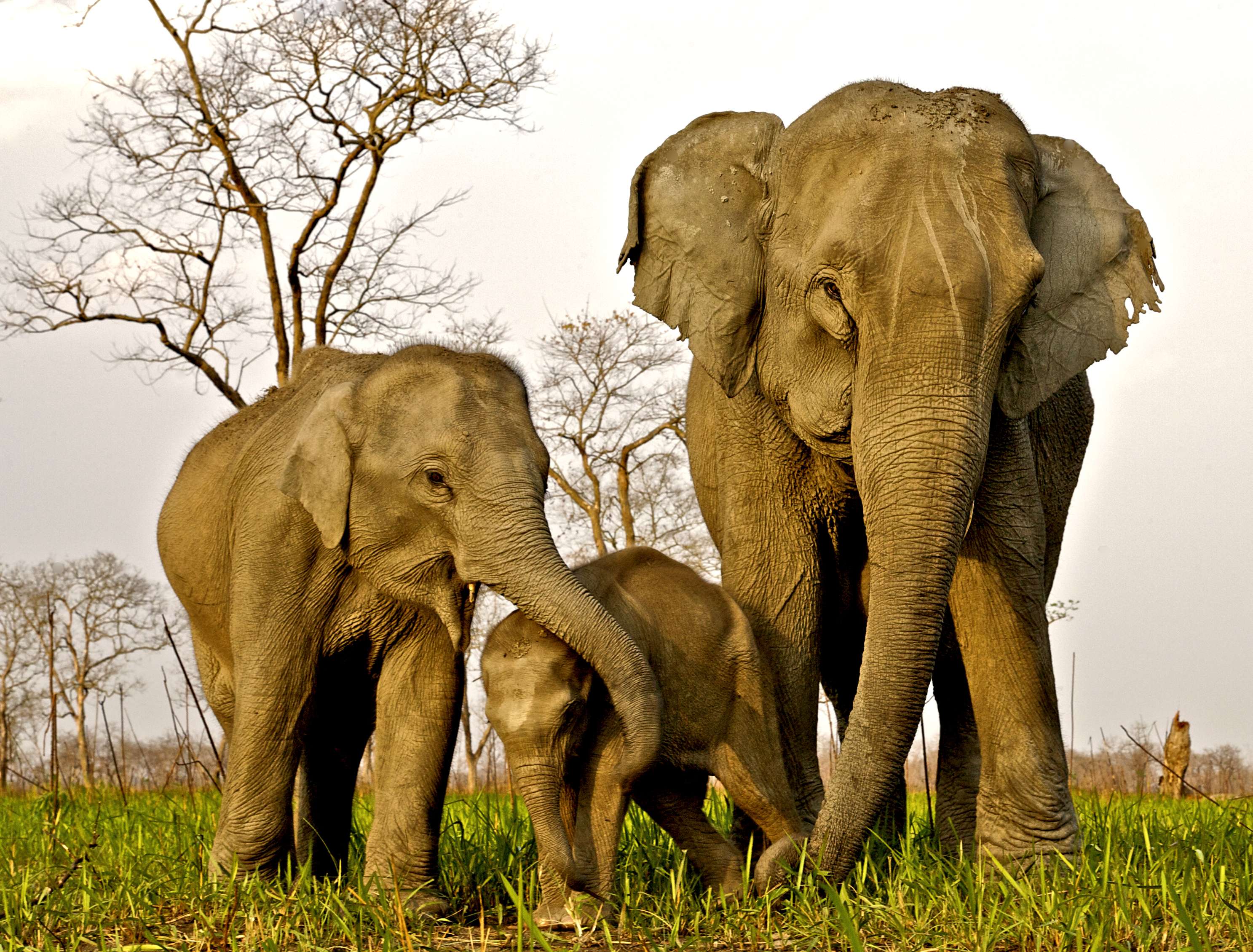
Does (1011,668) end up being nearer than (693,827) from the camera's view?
No

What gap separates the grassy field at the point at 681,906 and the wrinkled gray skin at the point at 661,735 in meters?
0.19

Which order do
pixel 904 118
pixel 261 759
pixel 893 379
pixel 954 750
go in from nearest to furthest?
pixel 893 379, pixel 904 118, pixel 261 759, pixel 954 750

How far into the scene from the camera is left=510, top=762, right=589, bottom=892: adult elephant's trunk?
5.29 m

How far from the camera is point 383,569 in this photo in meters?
6.05

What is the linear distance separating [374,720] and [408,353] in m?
1.85

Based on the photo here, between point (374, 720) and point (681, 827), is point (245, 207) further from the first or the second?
point (681, 827)

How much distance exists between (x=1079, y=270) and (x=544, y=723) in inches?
120

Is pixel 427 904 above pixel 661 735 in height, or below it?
below

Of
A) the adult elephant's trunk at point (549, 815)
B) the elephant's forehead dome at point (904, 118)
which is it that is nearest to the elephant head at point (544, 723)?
the adult elephant's trunk at point (549, 815)

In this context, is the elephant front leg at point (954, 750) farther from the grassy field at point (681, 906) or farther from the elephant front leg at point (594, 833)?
the elephant front leg at point (594, 833)

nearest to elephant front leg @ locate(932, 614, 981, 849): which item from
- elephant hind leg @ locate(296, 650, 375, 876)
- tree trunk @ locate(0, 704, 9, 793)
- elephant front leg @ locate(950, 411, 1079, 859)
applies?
elephant front leg @ locate(950, 411, 1079, 859)

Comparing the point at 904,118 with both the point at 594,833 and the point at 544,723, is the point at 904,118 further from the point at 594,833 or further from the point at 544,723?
the point at 594,833

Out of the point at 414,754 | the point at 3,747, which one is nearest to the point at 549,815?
the point at 414,754

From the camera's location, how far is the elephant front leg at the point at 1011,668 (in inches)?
246
